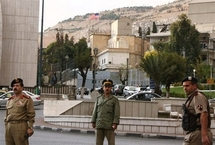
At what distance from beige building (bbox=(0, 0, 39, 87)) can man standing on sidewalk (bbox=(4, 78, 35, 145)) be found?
41.8 metres

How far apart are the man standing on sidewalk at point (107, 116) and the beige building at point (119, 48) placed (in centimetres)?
7524

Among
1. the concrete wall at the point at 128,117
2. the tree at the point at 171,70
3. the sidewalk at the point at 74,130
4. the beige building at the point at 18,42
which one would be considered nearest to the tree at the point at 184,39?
the tree at the point at 171,70

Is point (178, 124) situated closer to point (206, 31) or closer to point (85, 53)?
point (85, 53)

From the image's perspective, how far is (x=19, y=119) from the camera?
8.75 m

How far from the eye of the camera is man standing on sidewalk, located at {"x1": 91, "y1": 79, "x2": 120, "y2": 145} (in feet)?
32.9

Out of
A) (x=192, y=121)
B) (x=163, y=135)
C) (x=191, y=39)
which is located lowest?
(x=163, y=135)

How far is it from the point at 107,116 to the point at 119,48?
82367mm

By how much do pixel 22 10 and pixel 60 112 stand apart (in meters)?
29.9

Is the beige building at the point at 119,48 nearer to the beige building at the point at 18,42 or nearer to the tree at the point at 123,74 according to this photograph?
the tree at the point at 123,74

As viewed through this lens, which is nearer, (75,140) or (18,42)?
(75,140)

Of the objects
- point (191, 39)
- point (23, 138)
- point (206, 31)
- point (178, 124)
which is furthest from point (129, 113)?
point (206, 31)

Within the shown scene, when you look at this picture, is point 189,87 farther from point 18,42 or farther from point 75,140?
point 18,42

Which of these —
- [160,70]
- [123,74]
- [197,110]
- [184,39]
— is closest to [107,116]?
[197,110]

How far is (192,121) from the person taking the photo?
7.73 metres
